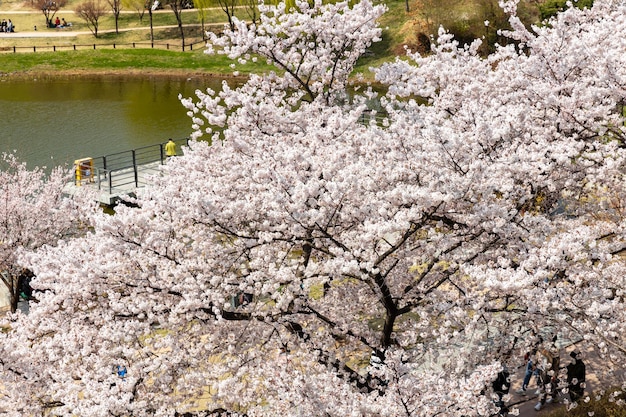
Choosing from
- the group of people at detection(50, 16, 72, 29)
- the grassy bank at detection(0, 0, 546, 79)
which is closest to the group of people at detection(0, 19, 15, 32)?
the grassy bank at detection(0, 0, 546, 79)

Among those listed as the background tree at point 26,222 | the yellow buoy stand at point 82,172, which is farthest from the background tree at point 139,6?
the background tree at point 26,222

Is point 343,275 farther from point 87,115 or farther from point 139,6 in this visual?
point 139,6

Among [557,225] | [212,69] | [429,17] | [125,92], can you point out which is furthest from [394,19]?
[557,225]

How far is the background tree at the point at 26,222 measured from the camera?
19.4 metres

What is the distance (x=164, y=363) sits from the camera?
1098 cm

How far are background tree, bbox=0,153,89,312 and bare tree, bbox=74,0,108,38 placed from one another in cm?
5085

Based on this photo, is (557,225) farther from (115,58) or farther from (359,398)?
(115,58)

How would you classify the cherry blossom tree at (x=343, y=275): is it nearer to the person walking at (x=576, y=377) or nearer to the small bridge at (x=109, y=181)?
the person walking at (x=576, y=377)

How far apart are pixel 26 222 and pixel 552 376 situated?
1474 cm

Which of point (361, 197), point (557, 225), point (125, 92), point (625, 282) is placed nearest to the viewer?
point (361, 197)

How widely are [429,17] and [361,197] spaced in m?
47.5

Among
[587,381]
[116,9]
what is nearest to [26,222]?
[587,381]

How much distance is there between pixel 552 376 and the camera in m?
13.4

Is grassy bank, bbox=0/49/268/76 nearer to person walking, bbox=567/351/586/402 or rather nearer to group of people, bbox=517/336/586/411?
group of people, bbox=517/336/586/411
